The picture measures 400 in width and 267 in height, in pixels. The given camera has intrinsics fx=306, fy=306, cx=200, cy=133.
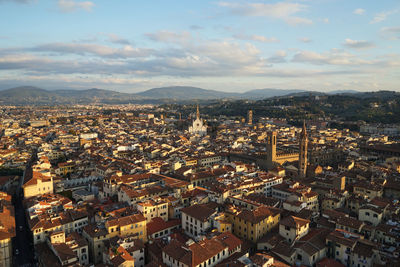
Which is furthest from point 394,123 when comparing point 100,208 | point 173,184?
point 100,208

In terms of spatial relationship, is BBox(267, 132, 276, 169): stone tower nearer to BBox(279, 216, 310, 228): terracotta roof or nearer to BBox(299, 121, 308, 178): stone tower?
BBox(299, 121, 308, 178): stone tower

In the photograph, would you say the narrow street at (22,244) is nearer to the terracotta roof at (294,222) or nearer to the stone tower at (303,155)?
the terracotta roof at (294,222)

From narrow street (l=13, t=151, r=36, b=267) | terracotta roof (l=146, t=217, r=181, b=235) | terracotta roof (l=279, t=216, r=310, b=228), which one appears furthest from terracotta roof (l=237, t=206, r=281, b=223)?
narrow street (l=13, t=151, r=36, b=267)

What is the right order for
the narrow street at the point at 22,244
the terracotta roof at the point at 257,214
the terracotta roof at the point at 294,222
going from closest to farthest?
the terracotta roof at the point at 294,222
the narrow street at the point at 22,244
the terracotta roof at the point at 257,214

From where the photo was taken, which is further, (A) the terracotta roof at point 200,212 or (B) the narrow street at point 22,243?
(A) the terracotta roof at point 200,212

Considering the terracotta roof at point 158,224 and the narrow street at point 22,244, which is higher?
the terracotta roof at point 158,224

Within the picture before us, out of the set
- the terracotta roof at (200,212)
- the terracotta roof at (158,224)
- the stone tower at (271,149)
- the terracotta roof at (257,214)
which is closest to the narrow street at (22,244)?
the terracotta roof at (158,224)

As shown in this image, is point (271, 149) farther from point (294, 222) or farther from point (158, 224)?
point (158, 224)

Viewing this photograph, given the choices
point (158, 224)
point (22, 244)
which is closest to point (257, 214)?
point (158, 224)
